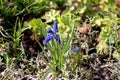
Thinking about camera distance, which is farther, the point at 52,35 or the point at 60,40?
the point at 60,40

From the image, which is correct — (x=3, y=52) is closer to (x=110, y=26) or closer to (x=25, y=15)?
(x=25, y=15)

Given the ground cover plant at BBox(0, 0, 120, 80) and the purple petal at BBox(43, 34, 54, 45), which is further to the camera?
the ground cover plant at BBox(0, 0, 120, 80)

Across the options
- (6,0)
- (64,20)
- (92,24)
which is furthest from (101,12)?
(6,0)

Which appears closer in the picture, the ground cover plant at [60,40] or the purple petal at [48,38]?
the purple petal at [48,38]

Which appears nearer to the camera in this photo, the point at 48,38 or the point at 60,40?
the point at 48,38

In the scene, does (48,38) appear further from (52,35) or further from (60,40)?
(60,40)

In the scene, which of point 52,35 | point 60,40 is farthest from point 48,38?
point 60,40

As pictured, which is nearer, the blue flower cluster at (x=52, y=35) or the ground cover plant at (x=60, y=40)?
the blue flower cluster at (x=52, y=35)

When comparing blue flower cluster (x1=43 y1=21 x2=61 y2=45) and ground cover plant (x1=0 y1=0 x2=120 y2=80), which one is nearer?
blue flower cluster (x1=43 y1=21 x2=61 y2=45)
